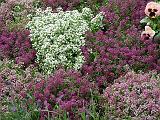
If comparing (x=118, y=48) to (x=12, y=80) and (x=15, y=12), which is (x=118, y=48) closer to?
(x=12, y=80)

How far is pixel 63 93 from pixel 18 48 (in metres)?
1.61

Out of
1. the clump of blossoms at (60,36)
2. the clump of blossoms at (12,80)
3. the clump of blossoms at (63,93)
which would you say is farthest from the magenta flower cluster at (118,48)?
the clump of blossoms at (12,80)

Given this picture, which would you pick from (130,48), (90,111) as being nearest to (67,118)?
(90,111)

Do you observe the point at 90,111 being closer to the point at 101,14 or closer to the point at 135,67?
the point at 135,67

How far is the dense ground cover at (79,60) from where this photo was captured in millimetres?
5477

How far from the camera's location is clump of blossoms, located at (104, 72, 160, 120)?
529 centimetres

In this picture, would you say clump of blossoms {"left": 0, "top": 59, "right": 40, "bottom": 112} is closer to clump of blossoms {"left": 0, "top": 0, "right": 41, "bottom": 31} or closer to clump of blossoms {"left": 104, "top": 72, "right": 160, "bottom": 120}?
clump of blossoms {"left": 0, "top": 0, "right": 41, "bottom": 31}

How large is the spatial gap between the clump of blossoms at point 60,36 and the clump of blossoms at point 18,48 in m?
0.11

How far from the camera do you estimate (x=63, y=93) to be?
227 inches

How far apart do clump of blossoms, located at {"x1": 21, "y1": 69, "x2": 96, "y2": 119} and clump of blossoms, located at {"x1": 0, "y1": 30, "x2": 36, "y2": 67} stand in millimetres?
816

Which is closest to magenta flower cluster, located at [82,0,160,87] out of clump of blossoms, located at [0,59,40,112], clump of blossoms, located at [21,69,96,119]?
clump of blossoms, located at [21,69,96,119]

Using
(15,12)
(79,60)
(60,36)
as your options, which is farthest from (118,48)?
(15,12)

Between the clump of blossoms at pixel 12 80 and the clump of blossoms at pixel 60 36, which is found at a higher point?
the clump of blossoms at pixel 60 36

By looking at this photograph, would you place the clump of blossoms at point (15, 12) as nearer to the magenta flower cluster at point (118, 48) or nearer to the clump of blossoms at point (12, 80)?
the clump of blossoms at point (12, 80)
